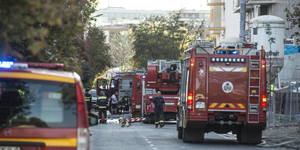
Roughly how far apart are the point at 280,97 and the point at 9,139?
66.1ft

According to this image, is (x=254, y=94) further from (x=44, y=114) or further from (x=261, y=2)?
(x=261, y=2)

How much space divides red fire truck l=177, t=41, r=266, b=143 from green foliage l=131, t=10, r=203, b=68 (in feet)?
115

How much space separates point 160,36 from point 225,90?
36.4m

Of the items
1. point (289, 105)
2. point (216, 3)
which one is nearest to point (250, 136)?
point (289, 105)

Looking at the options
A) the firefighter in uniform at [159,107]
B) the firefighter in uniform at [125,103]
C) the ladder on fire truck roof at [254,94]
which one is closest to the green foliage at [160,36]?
the firefighter in uniform at [125,103]

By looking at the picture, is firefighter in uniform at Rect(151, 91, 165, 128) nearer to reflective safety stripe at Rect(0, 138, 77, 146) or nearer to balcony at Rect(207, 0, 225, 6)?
reflective safety stripe at Rect(0, 138, 77, 146)

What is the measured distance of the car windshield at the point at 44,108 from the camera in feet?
19.6

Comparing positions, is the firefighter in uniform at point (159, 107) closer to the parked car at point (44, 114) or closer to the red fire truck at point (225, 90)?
the red fire truck at point (225, 90)

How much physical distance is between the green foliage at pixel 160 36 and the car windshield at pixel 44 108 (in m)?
43.5

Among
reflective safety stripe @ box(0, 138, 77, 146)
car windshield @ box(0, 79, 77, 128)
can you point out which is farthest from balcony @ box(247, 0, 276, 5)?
reflective safety stripe @ box(0, 138, 77, 146)

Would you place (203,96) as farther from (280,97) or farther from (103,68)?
(103,68)

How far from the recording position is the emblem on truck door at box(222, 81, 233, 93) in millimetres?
14375

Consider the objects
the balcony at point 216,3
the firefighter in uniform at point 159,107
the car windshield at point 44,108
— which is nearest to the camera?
the car windshield at point 44,108

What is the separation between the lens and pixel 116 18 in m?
169
